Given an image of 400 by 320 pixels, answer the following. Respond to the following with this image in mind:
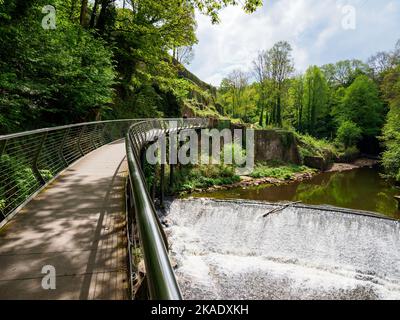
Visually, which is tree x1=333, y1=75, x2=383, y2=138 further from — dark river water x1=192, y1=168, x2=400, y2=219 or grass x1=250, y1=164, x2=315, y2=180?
dark river water x1=192, y1=168, x2=400, y2=219

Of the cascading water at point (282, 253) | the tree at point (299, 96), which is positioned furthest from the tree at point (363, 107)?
the cascading water at point (282, 253)

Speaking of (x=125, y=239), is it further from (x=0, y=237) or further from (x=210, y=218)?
(x=210, y=218)

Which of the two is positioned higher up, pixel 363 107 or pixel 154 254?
pixel 363 107

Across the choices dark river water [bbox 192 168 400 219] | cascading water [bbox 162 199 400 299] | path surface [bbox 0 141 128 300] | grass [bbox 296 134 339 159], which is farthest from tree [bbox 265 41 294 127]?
path surface [bbox 0 141 128 300]

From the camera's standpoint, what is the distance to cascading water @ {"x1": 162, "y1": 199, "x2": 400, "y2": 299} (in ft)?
30.7

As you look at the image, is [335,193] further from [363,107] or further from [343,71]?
[343,71]

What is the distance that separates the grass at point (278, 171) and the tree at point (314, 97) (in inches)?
792

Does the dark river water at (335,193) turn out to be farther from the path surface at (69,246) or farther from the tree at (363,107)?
the tree at (363,107)

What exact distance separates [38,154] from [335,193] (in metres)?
21.9

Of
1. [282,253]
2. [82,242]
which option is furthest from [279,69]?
[82,242]

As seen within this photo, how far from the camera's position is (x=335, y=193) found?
22.2 m
